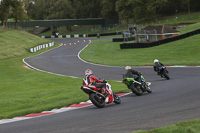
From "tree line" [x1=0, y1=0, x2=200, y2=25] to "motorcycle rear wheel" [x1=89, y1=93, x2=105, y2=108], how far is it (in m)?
75.2

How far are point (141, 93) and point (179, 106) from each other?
4.87m

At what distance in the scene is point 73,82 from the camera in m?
25.8

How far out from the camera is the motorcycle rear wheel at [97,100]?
1359 centimetres

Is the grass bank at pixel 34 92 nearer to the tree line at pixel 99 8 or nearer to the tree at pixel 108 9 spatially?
the tree line at pixel 99 8

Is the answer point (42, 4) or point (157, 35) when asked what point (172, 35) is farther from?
point (42, 4)

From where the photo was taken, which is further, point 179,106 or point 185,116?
point 179,106

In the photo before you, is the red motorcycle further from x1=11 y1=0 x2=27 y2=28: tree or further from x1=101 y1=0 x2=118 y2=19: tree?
x1=101 y1=0 x2=118 y2=19: tree

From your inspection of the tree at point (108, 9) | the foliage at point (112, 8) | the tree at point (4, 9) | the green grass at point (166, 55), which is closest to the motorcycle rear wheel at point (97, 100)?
the green grass at point (166, 55)

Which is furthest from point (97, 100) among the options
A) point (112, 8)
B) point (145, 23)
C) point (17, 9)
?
point (112, 8)

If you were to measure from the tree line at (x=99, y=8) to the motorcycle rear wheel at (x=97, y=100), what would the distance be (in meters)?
75.2

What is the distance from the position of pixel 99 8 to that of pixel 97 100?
124053 mm

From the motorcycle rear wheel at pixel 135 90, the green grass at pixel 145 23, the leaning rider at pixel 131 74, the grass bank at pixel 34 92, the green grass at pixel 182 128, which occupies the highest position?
the green grass at pixel 145 23

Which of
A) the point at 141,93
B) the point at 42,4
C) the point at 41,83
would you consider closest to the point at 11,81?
the point at 41,83

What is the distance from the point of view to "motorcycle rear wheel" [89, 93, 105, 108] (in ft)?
44.6
